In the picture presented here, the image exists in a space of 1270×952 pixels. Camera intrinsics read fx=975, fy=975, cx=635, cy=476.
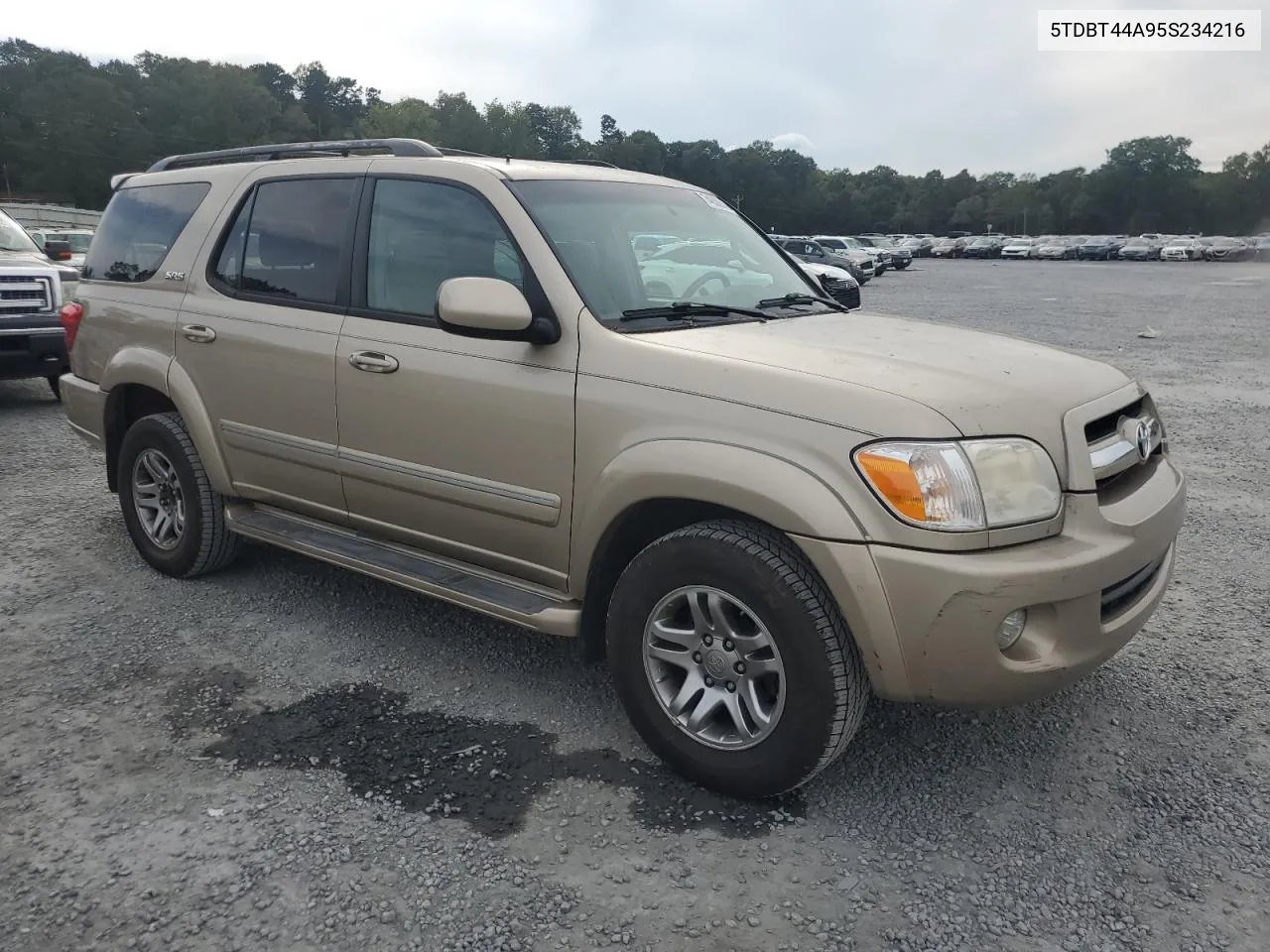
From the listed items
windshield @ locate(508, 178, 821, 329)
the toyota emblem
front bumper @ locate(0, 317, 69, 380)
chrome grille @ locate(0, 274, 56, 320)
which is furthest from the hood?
chrome grille @ locate(0, 274, 56, 320)

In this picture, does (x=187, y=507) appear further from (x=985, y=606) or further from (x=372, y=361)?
(x=985, y=606)

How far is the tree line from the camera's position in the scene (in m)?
82.9

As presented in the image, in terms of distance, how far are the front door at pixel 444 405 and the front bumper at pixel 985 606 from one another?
995 millimetres

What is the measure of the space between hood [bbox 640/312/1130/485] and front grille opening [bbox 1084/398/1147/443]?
0.25 feet

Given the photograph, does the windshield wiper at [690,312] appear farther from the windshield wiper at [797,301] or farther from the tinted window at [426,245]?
the tinted window at [426,245]

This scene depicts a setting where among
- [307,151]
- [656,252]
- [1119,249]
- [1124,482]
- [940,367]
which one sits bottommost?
[1119,249]

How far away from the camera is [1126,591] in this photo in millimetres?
2828


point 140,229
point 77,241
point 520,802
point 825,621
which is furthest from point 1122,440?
point 77,241

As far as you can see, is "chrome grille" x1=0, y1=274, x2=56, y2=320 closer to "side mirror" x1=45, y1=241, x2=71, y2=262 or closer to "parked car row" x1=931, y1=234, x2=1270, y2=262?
"side mirror" x1=45, y1=241, x2=71, y2=262

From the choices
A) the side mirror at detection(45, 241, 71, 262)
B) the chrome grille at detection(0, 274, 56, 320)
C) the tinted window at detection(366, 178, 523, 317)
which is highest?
the tinted window at detection(366, 178, 523, 317)

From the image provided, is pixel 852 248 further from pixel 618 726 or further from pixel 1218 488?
pixel 618 726

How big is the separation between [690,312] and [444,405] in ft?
2.98

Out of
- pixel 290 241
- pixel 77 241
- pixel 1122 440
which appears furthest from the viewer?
pixel 77 241

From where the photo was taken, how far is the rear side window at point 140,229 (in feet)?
15.0
